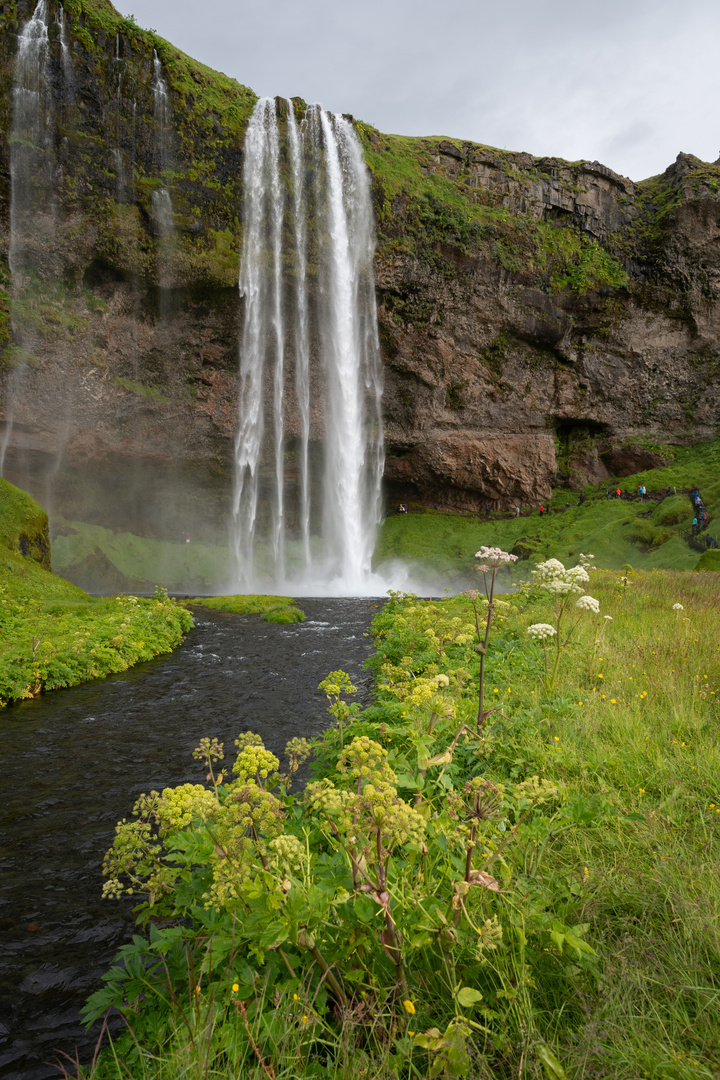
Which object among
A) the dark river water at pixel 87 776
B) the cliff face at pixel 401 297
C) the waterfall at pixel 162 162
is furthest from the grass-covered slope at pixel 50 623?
the waterfall at pixel 162 162

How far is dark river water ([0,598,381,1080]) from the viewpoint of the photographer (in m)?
3.17

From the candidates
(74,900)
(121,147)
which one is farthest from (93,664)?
(121,147)

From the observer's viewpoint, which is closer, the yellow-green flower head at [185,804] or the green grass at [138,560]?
the yellow-green flower head at [185,804]

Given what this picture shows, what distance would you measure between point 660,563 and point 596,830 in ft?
96.5

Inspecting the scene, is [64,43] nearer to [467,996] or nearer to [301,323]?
[301,323]

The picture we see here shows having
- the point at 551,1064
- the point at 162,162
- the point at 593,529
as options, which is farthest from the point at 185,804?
the point at 162,162

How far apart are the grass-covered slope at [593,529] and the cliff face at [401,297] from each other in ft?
8.48

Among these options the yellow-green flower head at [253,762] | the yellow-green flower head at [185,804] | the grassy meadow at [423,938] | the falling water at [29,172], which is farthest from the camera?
the falling water at [29,172]

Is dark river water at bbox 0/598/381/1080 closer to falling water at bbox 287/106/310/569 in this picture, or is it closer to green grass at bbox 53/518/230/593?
green grass at bbox 53/518/230/593

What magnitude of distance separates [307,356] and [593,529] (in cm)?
2509

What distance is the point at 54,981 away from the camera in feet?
10.7

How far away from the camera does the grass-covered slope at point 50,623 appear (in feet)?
32.6

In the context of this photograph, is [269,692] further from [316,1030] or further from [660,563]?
[660,563]

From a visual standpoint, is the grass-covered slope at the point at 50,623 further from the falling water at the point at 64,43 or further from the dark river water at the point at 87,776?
the falling water at the point at 64,43
